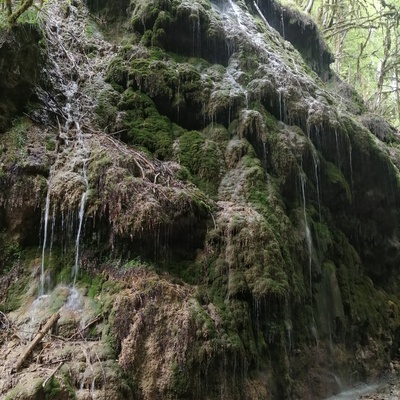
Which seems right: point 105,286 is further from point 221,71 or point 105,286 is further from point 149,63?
point 221,71

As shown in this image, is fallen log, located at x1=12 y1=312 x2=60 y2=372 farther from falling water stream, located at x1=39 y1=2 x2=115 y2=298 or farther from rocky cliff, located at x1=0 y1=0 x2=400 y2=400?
falling water stream, located at x1=39 y1=2 x2=115 y2=298

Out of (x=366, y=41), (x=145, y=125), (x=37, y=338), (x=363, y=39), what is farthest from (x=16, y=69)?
(x=363, y=39)

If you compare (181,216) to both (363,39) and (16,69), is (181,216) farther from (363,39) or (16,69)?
(363,39)

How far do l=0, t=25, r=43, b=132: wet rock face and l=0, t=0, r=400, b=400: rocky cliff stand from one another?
3 centimetres

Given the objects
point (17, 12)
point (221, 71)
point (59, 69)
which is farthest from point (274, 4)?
point (17, 12)

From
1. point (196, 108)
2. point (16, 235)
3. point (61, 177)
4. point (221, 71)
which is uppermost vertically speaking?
point (221, 71)

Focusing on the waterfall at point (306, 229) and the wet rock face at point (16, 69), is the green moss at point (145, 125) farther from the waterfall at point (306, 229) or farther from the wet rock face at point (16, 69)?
the waterfall at point (306, 229)

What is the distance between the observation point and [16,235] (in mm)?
6137

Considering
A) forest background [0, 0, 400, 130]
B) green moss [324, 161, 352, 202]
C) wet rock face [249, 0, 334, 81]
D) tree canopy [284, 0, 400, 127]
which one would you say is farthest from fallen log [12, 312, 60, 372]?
tree canopy [284, 0, 400, 127]

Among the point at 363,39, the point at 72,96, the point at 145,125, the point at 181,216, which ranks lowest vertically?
the point at 181,216

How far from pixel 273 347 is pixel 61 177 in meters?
4.14

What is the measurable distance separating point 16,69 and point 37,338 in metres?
4.74

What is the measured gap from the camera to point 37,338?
5.00m

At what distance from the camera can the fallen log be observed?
4715 millimetres
